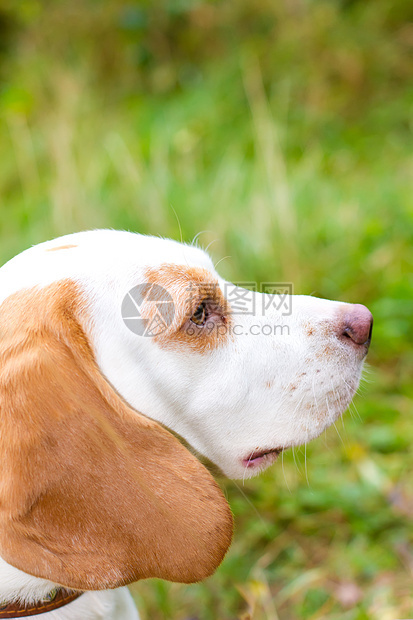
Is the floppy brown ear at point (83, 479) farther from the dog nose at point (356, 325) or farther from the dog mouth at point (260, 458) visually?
the dog nose at point (356, 325)

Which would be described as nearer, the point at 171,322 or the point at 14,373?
the point at 14,373

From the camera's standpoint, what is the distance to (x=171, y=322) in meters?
1.71

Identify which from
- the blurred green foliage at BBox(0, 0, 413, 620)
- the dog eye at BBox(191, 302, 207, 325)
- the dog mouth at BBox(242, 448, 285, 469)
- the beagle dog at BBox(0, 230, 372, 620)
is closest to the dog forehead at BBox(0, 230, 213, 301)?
the beagle dog at BBox(0, 230, 372, 620)

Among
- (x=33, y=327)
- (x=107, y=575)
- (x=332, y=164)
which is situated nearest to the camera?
(x=107, y=575)

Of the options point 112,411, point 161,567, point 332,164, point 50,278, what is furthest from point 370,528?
point 332,164

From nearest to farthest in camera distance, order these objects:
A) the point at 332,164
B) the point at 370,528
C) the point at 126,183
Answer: the point at 370,528
the point at 126,183
the point at 332,164

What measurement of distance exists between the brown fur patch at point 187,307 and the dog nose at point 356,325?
356 mm

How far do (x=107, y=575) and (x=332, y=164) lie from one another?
5.05 meters

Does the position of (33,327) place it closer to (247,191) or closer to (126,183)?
(126,183)

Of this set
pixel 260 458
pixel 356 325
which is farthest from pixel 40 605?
pixel 356 325

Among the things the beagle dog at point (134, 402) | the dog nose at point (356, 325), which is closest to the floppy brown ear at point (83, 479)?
the beagle dog at point (134, 402)

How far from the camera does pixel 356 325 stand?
73.5 inches

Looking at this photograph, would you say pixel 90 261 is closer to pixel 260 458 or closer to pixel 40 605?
pixel 260 458

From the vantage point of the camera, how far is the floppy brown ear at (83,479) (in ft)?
4.57
